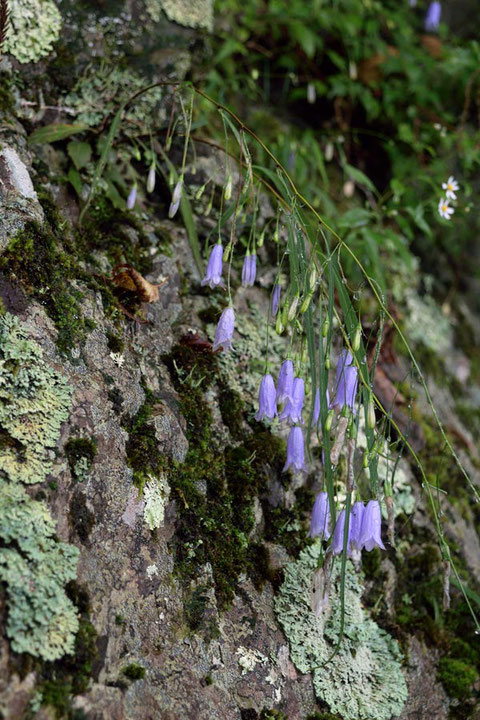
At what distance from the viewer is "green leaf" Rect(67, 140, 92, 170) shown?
8.83ft

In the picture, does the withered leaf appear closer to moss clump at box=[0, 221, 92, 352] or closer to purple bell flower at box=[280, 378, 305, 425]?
moss clump at box=[0, 221, 92, 352]

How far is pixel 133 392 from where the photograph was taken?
218 centimetres

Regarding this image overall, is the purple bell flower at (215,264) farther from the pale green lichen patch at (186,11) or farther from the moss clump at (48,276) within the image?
the pale green lichen patch at (186,11)

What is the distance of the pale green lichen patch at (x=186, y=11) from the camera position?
11.3ft

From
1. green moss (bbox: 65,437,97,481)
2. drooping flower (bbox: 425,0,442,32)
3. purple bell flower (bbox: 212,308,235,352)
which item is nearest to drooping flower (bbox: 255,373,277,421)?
purple bell flower (bbox: 212,308,235,352)

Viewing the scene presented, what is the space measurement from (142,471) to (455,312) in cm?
316

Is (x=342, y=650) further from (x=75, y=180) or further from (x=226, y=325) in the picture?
(x=75, y=180)

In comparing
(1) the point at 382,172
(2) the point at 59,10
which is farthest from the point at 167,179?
(1) the point at 382,172

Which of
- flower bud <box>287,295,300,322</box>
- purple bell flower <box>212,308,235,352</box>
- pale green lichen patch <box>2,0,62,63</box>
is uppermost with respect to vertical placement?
pale green lichen patch <box>2,0,62,63</box>

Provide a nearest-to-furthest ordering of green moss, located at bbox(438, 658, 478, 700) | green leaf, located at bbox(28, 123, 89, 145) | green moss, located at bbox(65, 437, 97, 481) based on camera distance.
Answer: green moss, located at bbox(65, 437, 97, 481) < green moss, located at bbox(438, 658, 478, 700) < green leaf, located at bbox(28, 123, 89, 145)

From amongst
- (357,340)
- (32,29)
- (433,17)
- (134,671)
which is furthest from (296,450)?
(433,17)

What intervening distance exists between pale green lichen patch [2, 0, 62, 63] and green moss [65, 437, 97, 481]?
6.14 ft

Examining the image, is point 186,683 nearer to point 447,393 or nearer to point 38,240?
point 38,240

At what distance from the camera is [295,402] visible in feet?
7.04
